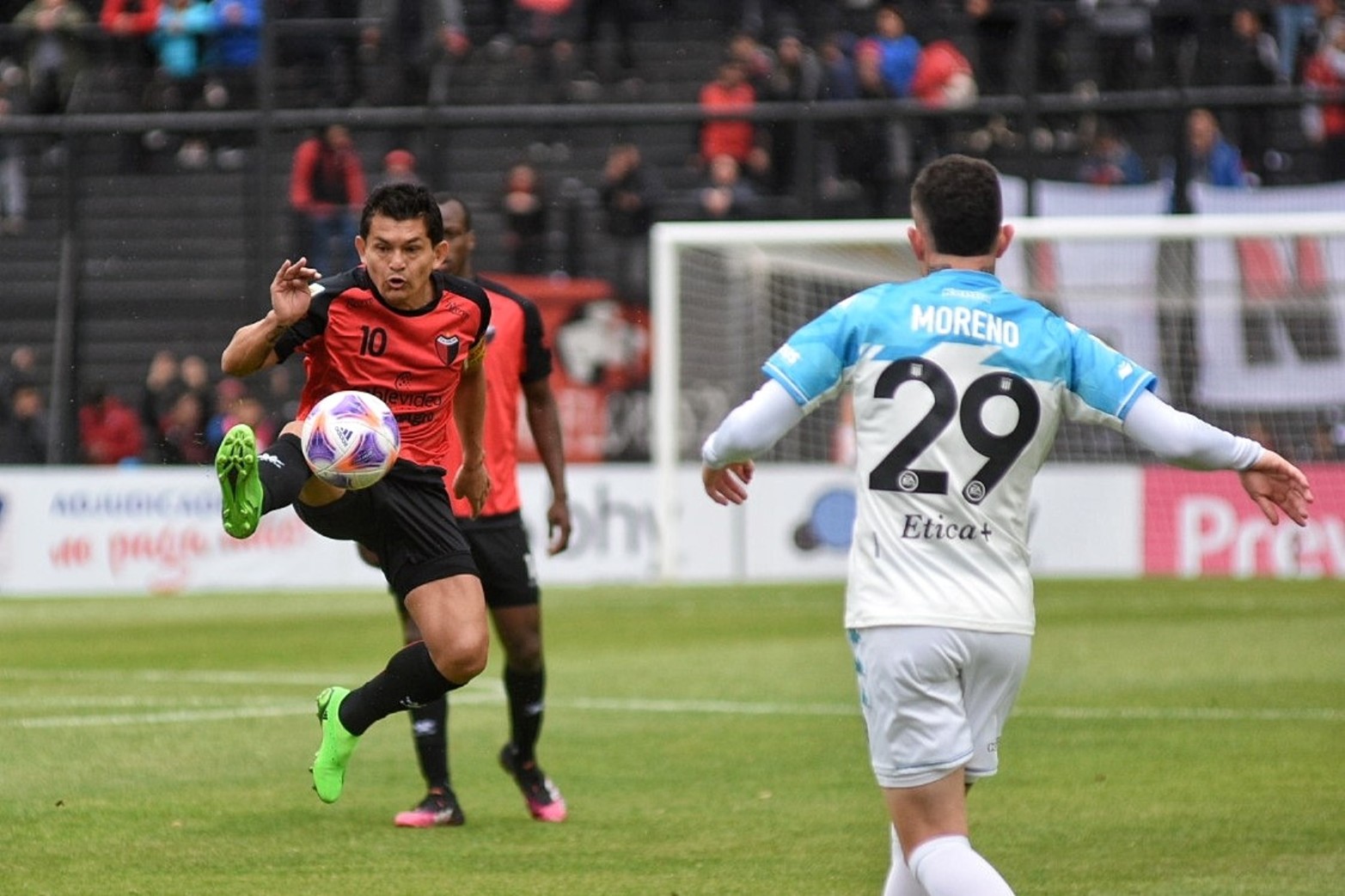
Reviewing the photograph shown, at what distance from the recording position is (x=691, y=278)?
21.4 meters

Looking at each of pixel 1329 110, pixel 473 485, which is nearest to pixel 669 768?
pixel 473 485

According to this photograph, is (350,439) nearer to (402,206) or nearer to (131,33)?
(402,206)

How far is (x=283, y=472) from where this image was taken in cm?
662

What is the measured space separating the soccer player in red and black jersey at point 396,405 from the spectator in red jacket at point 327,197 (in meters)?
15.2

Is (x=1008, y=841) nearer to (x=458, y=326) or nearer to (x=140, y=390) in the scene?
(x=458, y=326)

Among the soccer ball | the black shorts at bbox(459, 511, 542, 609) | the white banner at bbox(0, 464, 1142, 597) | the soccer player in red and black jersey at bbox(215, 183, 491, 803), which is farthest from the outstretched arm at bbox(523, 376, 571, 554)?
the white banner at bbox(0, 464, 1142, 597)

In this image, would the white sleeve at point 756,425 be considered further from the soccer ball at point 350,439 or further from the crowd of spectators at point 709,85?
the crowd of spectators at point 709,85

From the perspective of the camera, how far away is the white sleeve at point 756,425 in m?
4.81

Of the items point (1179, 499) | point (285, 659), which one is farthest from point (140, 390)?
point (1179, 499)

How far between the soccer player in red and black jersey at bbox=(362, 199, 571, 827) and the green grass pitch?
23 centimetres

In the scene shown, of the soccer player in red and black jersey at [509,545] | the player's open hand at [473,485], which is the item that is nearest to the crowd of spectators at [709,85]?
→ the soccer player in red and black jersey at [509,545]

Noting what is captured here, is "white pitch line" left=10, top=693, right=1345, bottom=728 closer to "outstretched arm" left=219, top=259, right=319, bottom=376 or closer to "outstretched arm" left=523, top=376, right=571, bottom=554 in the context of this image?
"outstretched arm" left=523, top=376, right=571, bottom=554

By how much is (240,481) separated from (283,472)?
29 centimetres

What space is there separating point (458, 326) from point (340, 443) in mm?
755
